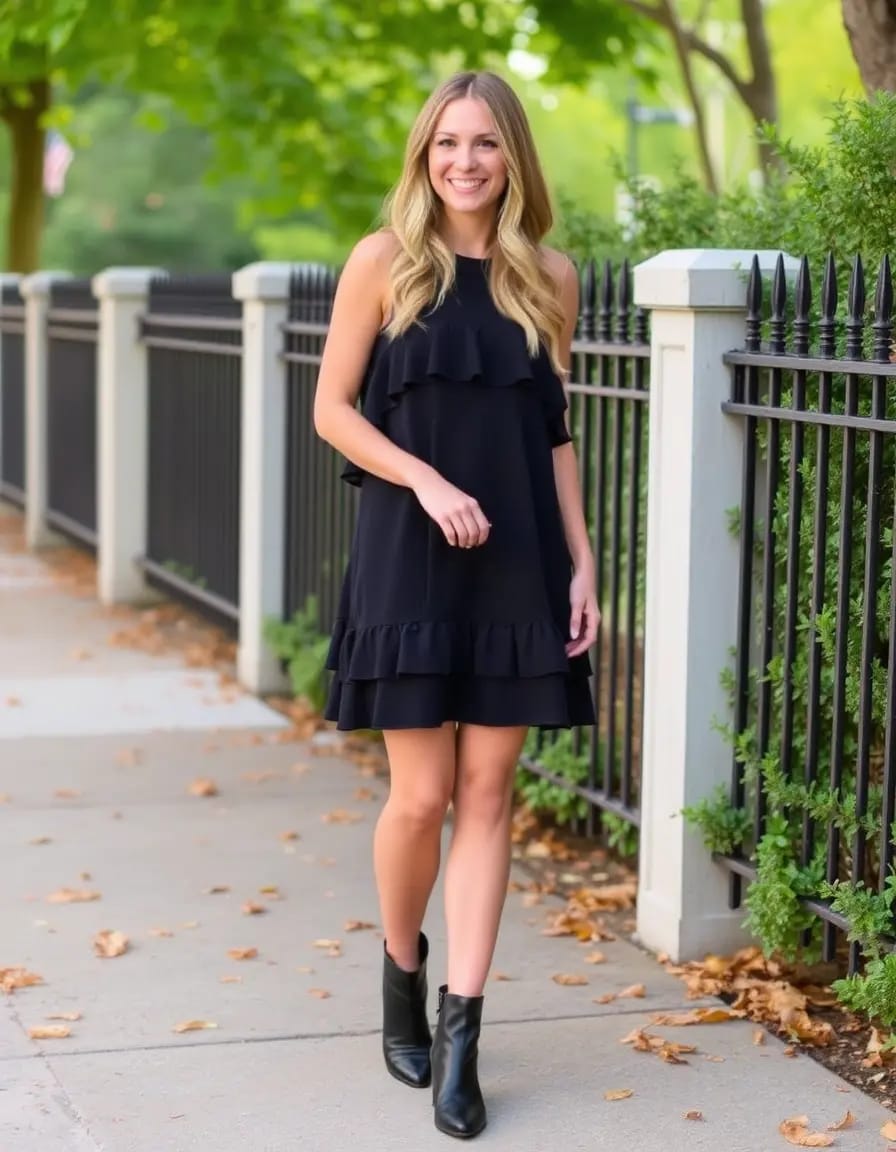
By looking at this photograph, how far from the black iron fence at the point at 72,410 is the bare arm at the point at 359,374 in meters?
7.66

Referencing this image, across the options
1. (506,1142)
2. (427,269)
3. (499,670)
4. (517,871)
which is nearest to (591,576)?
(499,670)

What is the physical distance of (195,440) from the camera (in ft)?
31.1

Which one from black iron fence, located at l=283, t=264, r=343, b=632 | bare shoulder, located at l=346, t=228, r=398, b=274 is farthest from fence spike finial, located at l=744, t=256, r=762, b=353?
black iron fence, located at l=283, t=264, r=343, b=632

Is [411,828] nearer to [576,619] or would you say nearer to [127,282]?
[576,619]

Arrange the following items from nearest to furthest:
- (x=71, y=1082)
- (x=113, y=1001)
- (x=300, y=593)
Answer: (x=71, y=1082), (x=113, y=1001), (x=300, y=593)

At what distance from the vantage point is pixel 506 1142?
3.74m

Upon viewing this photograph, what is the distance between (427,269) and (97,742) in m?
3.96

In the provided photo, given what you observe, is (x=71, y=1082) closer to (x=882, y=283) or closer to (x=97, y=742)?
(x=882, y=283)

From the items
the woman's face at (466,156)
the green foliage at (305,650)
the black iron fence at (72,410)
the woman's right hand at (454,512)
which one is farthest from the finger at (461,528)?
the black iron fence at (72,410)

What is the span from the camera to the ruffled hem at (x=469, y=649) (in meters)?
3.74

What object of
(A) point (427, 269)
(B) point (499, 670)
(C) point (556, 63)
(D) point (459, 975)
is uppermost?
(C) point (556, 63)

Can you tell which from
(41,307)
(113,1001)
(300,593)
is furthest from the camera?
(41,307)

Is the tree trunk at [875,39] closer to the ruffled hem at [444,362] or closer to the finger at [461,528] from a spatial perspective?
the ruffled hem at [444,362]

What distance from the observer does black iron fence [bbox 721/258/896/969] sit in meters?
4.12
